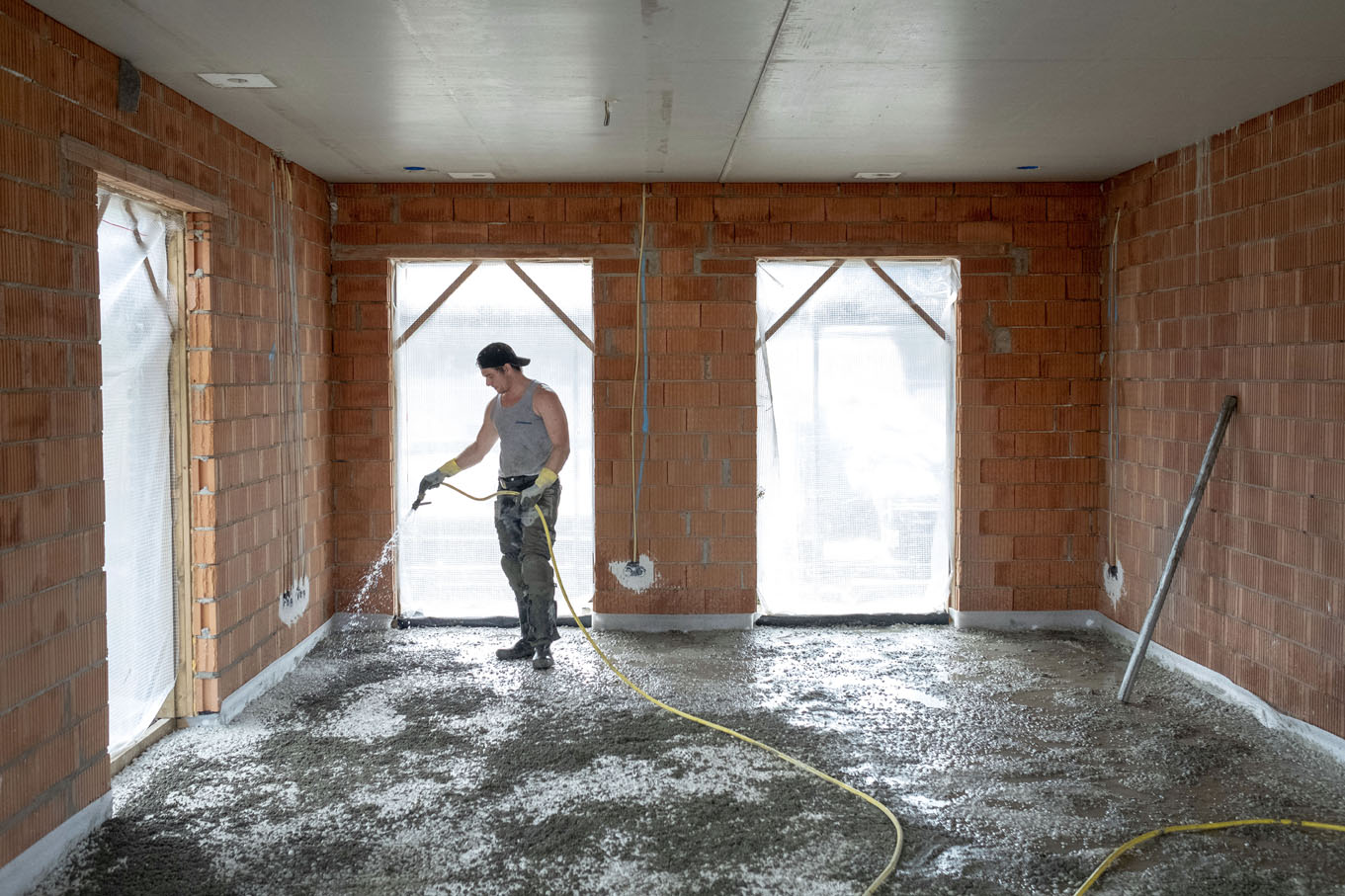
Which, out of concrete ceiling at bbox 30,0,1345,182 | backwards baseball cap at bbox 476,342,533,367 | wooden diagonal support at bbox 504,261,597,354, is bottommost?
backwards baseball cap at bbox 476,342,533,367

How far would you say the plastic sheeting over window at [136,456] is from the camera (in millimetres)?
3486

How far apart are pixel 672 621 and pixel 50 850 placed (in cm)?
335

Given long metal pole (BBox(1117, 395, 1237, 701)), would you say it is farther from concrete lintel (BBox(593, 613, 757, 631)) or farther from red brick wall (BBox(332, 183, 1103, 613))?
concrete lintel (BBox(593, 613, 757, 631))

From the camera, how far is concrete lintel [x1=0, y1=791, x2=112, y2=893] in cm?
274

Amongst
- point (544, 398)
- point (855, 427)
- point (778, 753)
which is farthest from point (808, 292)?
point (778, 753)

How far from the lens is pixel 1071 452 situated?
18.8ft

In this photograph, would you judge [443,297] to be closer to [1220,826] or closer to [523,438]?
[523,438]

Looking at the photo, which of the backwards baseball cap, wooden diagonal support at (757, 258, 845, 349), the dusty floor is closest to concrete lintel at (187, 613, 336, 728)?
the dusty floor

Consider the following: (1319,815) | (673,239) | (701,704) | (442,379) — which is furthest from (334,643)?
(1319,815)

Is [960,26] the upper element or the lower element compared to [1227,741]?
upper

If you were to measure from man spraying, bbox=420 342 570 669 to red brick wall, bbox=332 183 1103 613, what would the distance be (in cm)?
63

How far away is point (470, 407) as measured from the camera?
18.6 feet

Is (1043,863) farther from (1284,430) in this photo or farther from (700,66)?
(700,66)

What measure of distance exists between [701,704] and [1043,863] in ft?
5.72
